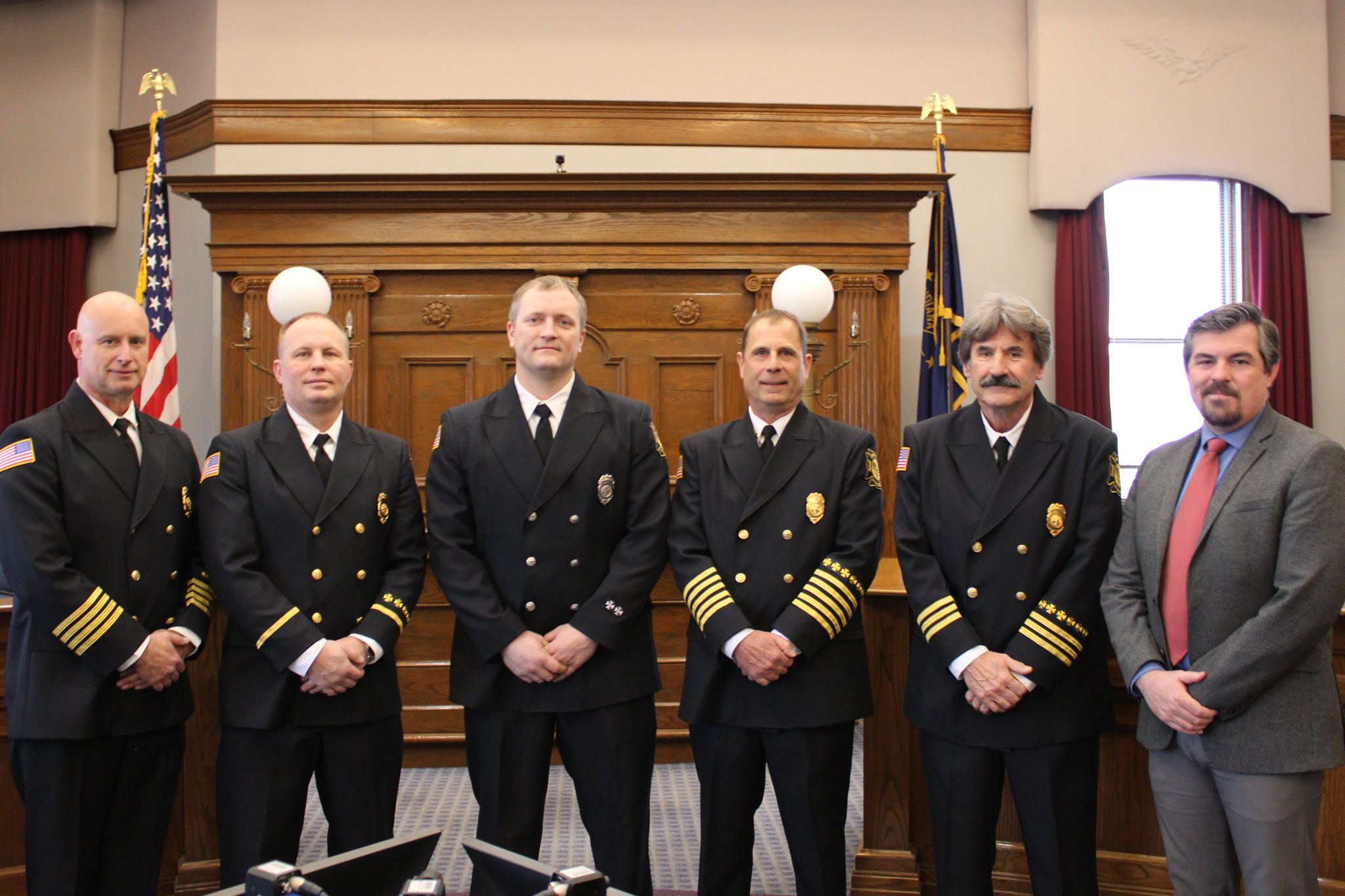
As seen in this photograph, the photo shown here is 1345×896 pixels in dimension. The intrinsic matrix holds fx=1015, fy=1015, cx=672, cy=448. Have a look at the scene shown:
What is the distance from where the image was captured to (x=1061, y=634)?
2.10m

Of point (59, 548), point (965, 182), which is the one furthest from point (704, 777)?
point (965, 182)

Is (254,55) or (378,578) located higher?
(254,55)

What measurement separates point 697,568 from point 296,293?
288 centimetres

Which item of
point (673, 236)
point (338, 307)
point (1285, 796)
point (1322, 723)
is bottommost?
point (1285, 796)

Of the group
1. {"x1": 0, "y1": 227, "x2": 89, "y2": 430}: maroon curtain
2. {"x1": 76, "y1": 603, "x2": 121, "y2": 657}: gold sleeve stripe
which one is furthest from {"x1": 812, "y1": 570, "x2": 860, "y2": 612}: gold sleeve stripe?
{"x1": 0, "y1": 227, "x2": 89, "y2": 430}: maroon curtain

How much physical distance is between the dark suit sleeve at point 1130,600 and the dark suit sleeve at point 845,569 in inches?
19.6

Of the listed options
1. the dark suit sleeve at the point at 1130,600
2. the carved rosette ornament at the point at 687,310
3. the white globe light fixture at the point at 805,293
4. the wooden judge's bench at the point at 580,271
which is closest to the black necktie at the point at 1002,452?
the dark suit sleeve at the point at 1130,600

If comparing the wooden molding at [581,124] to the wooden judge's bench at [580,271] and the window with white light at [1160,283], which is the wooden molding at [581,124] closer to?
the window with white light at [1160,283]

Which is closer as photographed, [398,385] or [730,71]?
[398,385]

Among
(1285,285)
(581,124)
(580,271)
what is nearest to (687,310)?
(580,271)

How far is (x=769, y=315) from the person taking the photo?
2.38 meters

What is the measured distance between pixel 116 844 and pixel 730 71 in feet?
17.2

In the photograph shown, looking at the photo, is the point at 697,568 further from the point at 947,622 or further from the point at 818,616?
the point at 947,622

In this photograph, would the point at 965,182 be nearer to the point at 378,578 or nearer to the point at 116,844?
the point at 378,578
